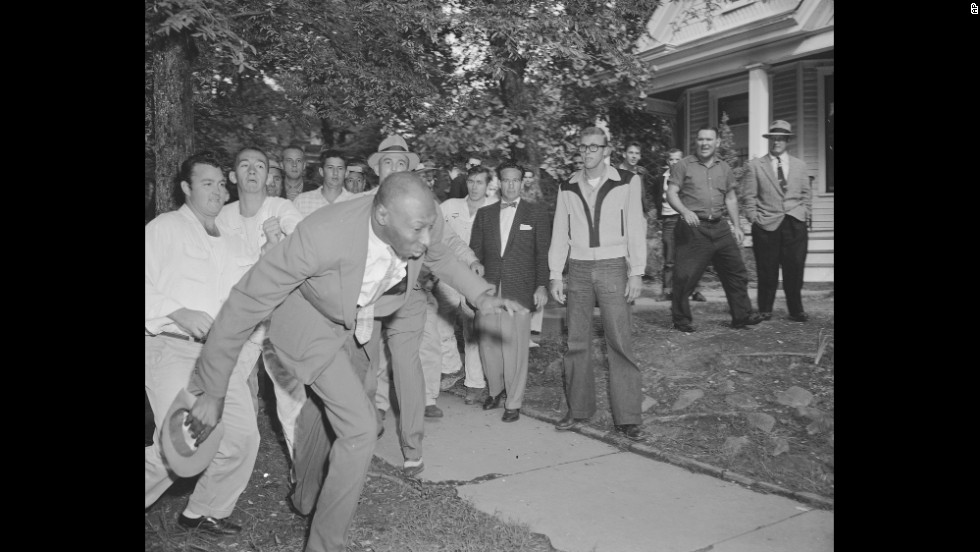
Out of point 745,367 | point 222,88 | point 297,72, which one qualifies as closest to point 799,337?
point 745,367

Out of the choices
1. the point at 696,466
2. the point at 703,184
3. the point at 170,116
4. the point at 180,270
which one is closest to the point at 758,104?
the point at 703,184

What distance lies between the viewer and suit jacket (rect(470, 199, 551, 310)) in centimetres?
680

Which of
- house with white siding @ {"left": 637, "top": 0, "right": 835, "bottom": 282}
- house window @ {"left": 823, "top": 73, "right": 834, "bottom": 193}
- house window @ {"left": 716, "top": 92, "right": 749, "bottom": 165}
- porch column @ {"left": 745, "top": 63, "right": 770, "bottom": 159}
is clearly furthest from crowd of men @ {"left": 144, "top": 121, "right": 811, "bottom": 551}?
house window @ {"left": 716, "top": 92, "right": 749, "bottom": 165}

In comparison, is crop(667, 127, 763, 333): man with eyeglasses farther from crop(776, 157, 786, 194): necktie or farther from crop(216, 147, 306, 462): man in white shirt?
crop(216, 147, 306, 462): man in white shirt

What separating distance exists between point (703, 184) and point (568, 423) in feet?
11.4

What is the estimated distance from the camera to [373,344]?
5066mm

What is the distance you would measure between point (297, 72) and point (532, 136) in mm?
2868

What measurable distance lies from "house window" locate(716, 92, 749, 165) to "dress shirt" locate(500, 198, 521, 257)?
27.5 ft

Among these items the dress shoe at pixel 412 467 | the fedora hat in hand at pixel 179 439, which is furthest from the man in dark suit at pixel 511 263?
the fedora hat in hand at pixel 179 439

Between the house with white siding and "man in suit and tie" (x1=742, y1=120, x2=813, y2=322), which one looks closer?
"man in suit and tie" (x1=742, y1=120, x2=813, y2=322)

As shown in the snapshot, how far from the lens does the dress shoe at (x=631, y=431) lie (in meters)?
5.88

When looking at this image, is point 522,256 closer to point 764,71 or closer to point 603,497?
point 603,497
